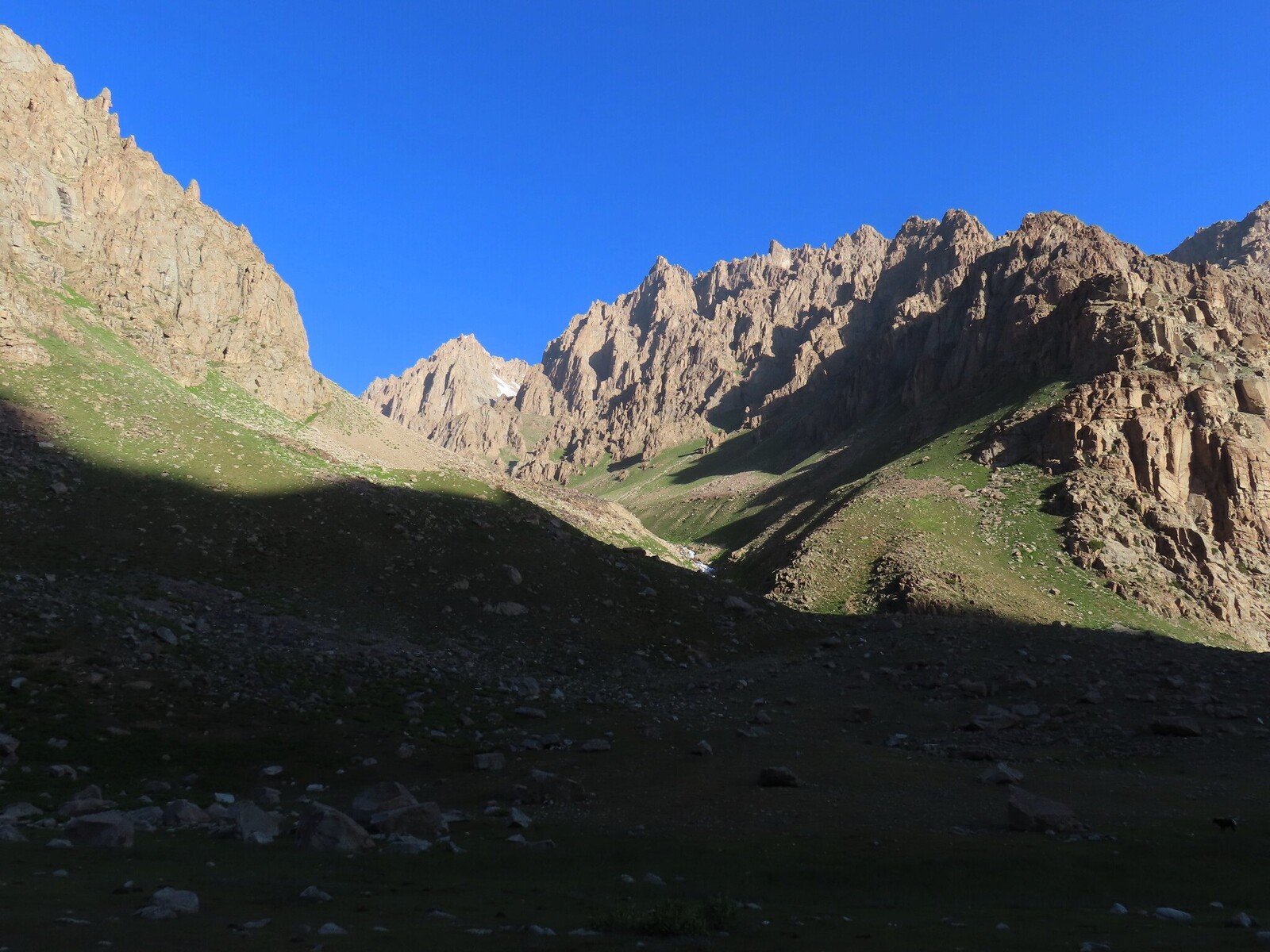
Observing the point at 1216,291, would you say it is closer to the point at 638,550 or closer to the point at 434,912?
the point at 638,550

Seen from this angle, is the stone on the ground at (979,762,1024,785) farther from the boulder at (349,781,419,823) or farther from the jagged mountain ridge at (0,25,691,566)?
the jagged mountain ridge at (0,25,691,566)

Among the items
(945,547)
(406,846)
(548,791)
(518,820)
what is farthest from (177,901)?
(945,547)

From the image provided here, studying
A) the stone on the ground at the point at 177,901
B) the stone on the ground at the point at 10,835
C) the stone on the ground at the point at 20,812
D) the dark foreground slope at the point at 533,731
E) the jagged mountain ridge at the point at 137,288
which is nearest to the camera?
the stone on the ground at the point at 177,901

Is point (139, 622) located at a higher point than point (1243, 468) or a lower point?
lower

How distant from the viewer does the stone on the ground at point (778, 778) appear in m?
16.5

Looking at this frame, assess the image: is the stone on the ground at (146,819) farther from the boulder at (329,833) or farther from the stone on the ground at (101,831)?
the boulder at (329,833)

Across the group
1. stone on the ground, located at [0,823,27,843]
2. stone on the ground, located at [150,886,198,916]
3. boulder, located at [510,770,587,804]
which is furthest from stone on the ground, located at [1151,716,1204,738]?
stone on the ground, located at [0,823,27,843]

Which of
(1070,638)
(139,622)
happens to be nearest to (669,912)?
(139,622)

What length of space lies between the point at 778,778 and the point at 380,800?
841cm

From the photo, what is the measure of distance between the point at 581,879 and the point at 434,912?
2840 millimetres

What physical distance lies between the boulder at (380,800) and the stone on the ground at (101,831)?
3.46 m

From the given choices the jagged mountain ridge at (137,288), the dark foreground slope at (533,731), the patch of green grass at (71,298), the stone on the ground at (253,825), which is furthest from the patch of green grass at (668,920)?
the patch of green grass at (71,298)

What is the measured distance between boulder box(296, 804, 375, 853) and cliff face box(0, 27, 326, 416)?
4885 cm

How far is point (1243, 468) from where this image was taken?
6569cm
